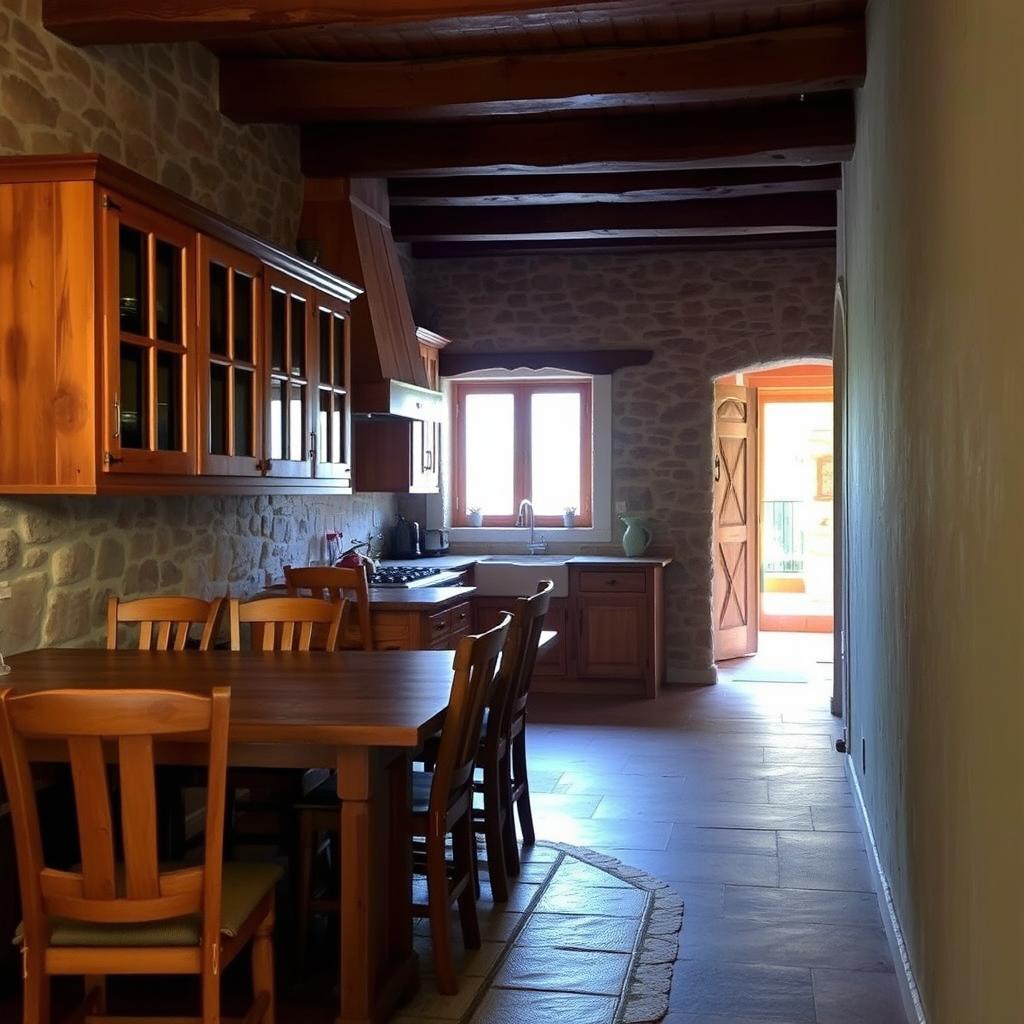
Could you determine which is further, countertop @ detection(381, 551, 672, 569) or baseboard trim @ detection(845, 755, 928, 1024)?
countertop @ detection(381, 551, 672, 569)

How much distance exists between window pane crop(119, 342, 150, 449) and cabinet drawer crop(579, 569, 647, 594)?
4.75m

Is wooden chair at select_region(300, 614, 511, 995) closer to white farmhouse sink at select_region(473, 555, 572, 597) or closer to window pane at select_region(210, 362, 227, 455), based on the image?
window pane at select_region(210, 362, 227, 455)

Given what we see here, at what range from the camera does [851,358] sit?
18.6 feet

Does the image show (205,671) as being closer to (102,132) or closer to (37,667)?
(37,667)

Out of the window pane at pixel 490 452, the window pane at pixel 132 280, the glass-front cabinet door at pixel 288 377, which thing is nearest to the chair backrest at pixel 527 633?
the glass-front cabinet door at pixel 288 377

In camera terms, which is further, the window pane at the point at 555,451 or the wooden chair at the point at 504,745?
the window pane at the point at 555,451

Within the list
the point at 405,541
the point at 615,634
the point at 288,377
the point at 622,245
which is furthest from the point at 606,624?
the point at 288,377

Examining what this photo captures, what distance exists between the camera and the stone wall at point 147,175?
3994mm

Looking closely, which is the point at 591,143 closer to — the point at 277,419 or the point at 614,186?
the point at 614,186

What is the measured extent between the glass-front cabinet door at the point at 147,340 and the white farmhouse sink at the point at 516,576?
4.21 metres

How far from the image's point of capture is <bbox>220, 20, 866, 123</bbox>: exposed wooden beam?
5004mm

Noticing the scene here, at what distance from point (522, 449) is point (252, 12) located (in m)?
5.32

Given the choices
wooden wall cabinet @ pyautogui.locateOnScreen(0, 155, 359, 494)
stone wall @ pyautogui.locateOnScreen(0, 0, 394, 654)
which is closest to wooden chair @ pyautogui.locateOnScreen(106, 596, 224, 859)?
stone wall @ pyautogui.locateOnScreen(0, 0, 394, 654)

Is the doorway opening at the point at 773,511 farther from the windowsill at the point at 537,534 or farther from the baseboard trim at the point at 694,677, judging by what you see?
the windowsill at the point at 537,534
